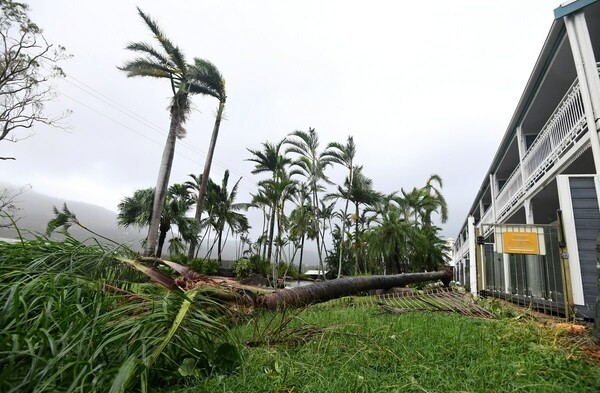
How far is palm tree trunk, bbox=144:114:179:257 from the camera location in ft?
46.0

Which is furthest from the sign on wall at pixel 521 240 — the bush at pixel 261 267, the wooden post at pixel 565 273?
the bush at pixel 261 267

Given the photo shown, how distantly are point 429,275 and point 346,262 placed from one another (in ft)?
82.5

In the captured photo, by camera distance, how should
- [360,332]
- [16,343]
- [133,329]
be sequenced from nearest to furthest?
[16,343], [133,329], [360,332]

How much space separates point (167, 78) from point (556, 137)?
16349 millimetres

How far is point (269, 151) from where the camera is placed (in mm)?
19703

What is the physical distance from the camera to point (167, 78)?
608 inches

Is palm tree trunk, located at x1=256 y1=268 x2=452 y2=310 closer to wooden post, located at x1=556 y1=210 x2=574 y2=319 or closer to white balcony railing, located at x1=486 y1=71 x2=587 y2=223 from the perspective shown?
wooden post, located at x1=556 y1=210 x2=574 y2=319

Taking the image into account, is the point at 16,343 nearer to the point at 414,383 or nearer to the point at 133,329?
the point at 133,329

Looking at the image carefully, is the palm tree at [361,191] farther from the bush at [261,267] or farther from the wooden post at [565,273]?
the wooden post at [565,273]

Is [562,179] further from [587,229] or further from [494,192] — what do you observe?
[494,192]

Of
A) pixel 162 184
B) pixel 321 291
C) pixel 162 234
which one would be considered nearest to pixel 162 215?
pixel 162 234

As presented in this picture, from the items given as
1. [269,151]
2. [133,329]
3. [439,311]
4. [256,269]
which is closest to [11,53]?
[269,151]

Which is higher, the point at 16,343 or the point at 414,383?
the point at 16,343

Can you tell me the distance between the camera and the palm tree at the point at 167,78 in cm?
1430
